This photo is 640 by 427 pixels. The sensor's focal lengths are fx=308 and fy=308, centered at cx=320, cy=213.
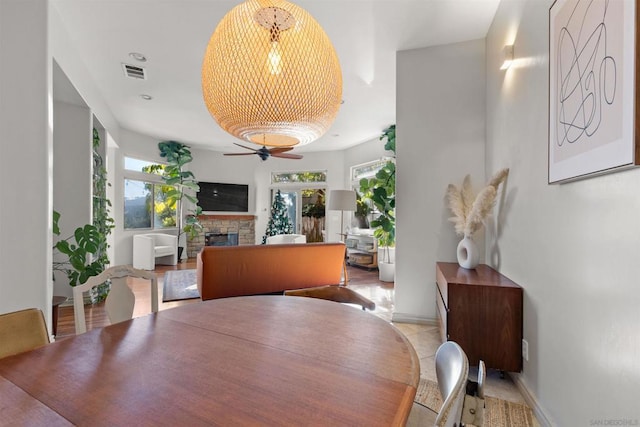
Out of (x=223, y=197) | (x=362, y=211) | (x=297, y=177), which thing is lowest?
(x=362, y=211)

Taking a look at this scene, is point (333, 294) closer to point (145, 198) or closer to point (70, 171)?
point (70, 171)

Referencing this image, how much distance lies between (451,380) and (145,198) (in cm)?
736

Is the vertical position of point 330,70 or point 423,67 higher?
point 423,67

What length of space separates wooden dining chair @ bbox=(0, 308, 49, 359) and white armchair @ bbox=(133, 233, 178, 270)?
4.91m

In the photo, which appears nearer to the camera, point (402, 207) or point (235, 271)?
point (402, 207)

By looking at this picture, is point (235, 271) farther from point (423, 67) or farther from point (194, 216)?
point (194, 216)

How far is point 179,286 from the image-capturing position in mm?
4621

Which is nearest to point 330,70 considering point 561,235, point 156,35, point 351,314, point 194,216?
point 351,314

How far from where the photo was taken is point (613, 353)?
111 cm

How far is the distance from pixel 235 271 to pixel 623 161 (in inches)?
128

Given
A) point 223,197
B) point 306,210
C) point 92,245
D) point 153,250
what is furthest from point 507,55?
point 223,197

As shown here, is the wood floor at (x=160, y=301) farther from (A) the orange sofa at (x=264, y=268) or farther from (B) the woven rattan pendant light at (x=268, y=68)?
(B) the woven rattan pendant light at (x=268, y=68)

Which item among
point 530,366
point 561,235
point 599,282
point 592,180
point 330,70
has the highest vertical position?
point 330,70

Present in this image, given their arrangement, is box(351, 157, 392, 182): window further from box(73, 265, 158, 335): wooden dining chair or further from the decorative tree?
box(73, 265, 158, 335): wooden dining chair
